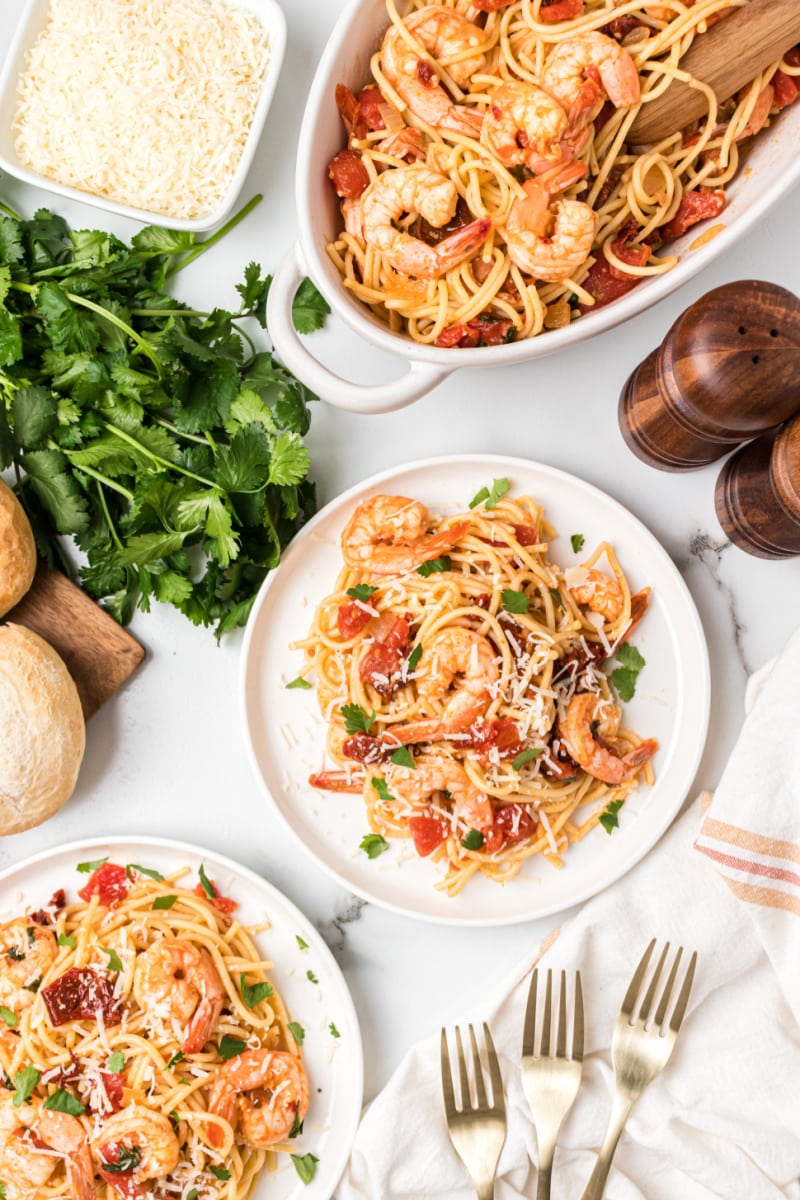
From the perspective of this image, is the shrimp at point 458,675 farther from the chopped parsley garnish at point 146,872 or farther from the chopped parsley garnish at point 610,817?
the chopped parsley garnish at point 146,872

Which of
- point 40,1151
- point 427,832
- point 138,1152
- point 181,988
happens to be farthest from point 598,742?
point 40,1151

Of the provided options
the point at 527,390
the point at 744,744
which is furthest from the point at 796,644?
the point at 527,390

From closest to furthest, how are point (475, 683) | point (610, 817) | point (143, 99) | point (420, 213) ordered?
point (420, 213) → point (143, 99) → point (475, 683) → point (610, 817)

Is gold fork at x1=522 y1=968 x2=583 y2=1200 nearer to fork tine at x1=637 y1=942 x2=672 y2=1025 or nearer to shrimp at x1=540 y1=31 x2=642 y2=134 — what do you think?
fork tine at x1=637 y1=942 x2=672 y2=1025

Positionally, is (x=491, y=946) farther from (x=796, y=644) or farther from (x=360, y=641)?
(x=796, y=644)

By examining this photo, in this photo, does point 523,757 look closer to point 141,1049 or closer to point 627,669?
point 627,669

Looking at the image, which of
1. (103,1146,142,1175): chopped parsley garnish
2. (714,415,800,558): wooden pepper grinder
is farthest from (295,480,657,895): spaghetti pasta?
(103,1146,142,1175): chopped parsley garnish
